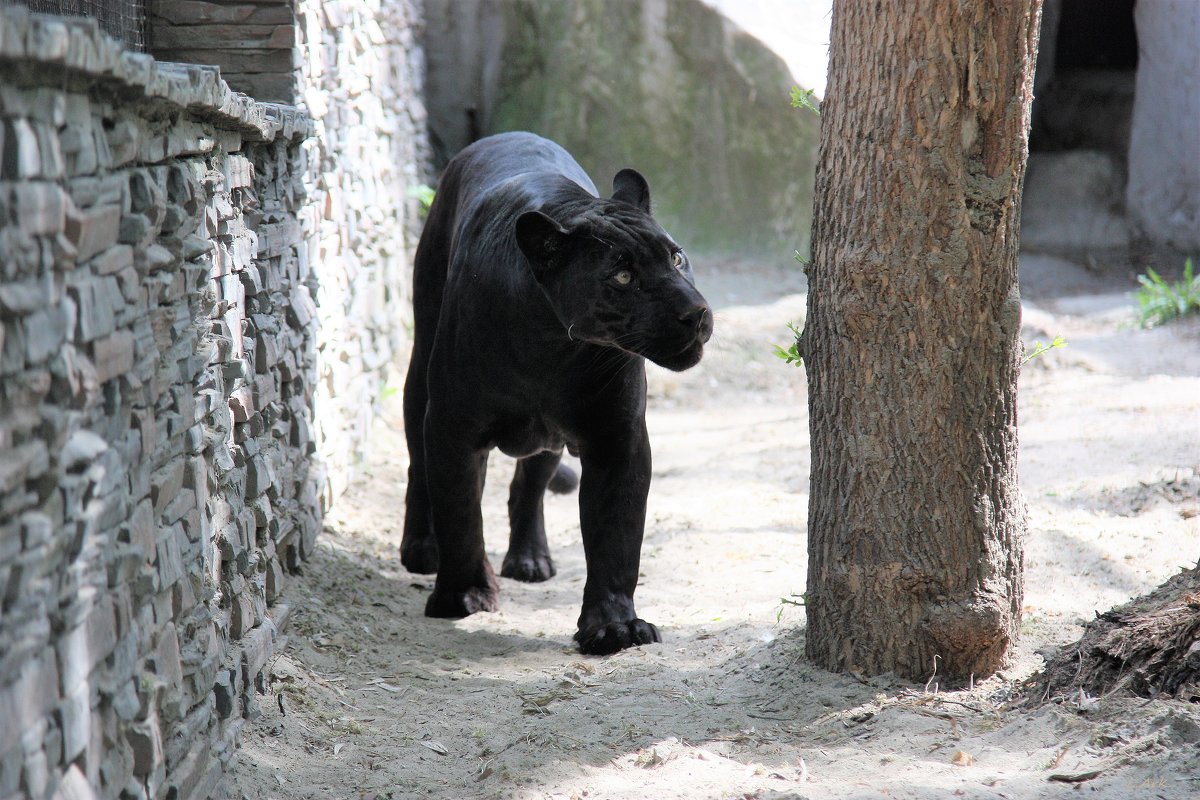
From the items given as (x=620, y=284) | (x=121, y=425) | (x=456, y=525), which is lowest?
(x=456, y=525)

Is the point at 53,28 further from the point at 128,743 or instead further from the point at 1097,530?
the point at 1097,530

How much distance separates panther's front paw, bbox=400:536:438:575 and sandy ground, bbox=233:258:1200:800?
0.29 ft

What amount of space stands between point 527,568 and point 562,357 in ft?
4.75

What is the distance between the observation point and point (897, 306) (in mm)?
3152

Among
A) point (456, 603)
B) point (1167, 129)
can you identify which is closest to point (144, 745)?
point (456, 603)

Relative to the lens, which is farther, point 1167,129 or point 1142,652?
point 1167,129

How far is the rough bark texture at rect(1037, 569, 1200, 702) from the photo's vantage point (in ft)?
9.17

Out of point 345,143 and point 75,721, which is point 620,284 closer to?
point 75,721

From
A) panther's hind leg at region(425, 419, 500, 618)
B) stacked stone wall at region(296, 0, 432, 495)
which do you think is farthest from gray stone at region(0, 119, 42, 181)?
stacked stone wall at region(296, 0, 432, 495)

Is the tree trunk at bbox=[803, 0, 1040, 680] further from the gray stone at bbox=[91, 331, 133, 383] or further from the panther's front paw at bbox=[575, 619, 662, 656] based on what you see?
A: the gray stone at bbox=[91, 331, 133, 383]

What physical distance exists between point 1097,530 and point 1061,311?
6032 mm

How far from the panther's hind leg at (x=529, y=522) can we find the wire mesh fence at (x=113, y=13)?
2171mm

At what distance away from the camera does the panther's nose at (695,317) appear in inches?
137

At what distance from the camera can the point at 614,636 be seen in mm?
3951
